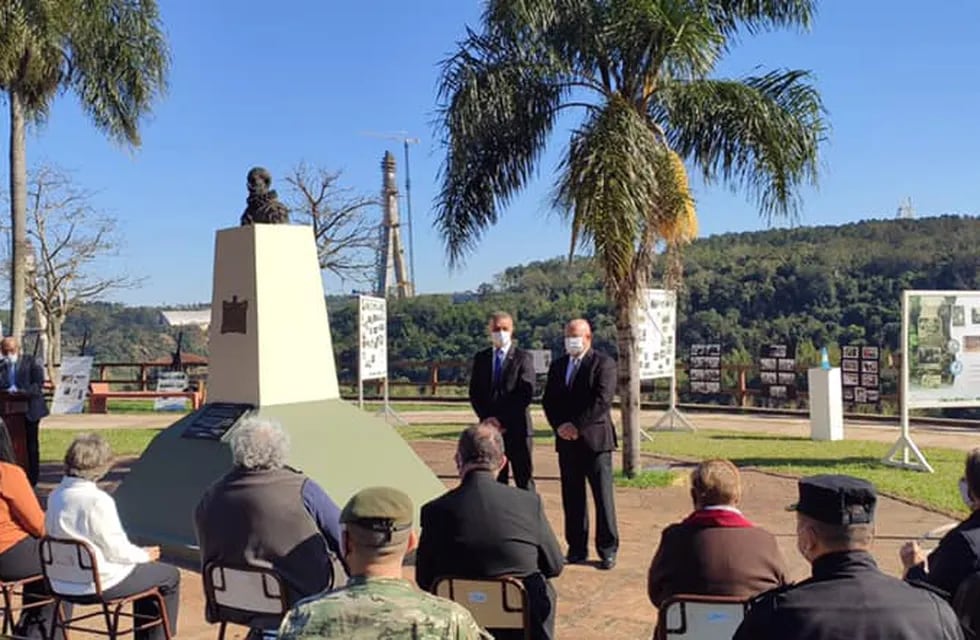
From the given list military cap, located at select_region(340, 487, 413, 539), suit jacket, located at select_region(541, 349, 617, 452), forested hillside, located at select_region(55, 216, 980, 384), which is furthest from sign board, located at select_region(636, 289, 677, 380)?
forested hillside, located at select_region(55, 216, 980, 384)

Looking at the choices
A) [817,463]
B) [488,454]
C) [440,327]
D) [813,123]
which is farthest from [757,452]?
[440,327]

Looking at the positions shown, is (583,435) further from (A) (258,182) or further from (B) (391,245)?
(B) (391,245)

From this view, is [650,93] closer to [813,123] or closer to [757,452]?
[813,123]

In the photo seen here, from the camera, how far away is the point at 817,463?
40.9ft

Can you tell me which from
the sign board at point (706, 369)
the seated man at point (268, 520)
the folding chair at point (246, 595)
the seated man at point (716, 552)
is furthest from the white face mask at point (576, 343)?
the sign board at point (706, 369)

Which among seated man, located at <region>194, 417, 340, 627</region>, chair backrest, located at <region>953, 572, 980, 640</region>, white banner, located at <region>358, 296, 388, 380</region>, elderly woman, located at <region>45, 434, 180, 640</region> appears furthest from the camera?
white banner, located at <region>358, 296, 388, 380</region>

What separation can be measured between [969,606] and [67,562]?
12.2ft

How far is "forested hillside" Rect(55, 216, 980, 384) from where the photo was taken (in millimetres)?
40500

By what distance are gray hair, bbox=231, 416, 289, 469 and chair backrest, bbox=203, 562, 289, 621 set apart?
44 cm

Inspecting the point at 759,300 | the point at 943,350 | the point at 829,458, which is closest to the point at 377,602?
the point at 943,350

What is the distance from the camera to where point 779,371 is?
857 inches

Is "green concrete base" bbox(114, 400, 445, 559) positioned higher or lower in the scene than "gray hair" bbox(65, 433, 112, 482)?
lower

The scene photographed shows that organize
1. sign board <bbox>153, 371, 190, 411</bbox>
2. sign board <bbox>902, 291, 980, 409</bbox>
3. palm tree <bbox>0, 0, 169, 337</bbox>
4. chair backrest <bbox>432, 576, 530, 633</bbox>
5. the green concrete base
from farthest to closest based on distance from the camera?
sign board <bbox>153, 371, 190, 411</bbox>, palm tree <bbox>0, 0, 169, 337</bbox>, sign board <bbox>902, 291, 980, 409</bbox>, the green concrete base, chair backrest <bbox>432, 576, 530, 633</bbox>

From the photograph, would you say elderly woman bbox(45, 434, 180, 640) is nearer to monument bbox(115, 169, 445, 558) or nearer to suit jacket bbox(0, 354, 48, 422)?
monument bbox(115, 169, 445, 558)
